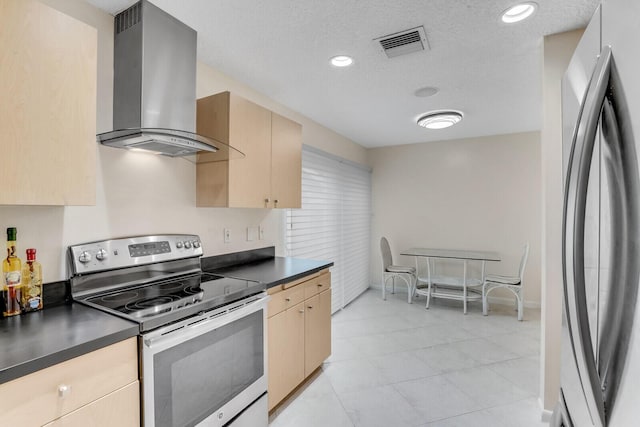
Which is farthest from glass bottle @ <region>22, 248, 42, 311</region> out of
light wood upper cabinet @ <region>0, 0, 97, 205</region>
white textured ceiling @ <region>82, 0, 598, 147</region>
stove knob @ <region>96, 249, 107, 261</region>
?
white textured ceiling @ <region>82, 0, 598, 147</region>

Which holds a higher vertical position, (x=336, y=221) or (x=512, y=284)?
(x=336, y=221)

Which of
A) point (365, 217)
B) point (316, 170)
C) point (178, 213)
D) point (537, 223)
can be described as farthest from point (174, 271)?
point (537, 223)

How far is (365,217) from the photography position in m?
5.35

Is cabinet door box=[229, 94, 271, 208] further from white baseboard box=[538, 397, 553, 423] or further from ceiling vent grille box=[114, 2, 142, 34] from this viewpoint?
white baseboard box=[538, 397, 553, 423]

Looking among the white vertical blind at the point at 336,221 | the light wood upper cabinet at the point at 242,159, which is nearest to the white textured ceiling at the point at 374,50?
the light wood upper cabinet at the point at 242,159

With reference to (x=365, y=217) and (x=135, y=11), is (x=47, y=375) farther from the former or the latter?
(x=365, y=217)

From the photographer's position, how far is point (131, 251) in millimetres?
1816

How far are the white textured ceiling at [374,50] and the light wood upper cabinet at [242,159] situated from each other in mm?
369

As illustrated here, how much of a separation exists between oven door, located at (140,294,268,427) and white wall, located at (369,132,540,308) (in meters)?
3.83

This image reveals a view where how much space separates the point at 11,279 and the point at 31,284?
0.10 meters

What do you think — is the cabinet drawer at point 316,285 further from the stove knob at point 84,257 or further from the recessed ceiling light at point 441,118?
the recessed ceiling light at point 441,118

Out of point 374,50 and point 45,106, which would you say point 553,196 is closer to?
point 374,50

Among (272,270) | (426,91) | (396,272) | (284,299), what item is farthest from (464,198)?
(284,299)

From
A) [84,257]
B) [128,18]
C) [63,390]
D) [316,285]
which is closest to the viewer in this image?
[63,390]
